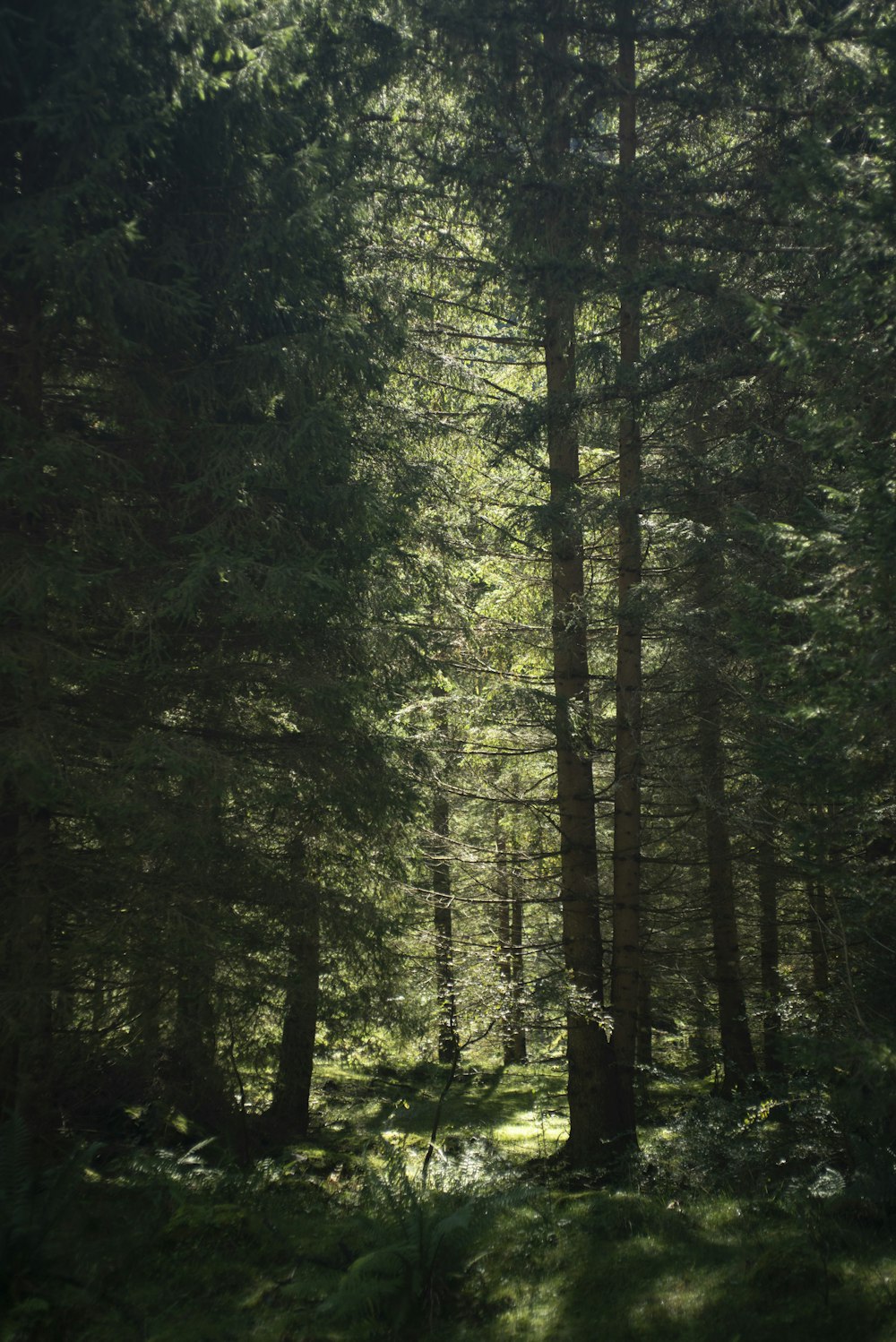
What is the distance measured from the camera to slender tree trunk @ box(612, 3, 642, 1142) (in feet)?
33.9

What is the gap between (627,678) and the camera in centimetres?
1098

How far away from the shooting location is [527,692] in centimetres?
1035

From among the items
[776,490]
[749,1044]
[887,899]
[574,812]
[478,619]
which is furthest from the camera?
[749,1044]

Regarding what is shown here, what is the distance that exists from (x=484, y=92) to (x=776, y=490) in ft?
18.4

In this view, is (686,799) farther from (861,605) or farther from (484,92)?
(484,92)

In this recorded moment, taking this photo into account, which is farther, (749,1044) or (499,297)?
(749,1044)

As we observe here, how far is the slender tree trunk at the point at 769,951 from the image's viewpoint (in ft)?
35.2

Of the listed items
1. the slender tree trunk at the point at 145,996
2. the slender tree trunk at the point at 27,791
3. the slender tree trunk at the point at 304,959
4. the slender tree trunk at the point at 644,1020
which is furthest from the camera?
the slender tree trunk at the point at 644,1020

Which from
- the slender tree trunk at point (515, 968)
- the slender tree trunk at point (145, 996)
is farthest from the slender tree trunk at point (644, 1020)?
the slender tree trunk at point (145, 996)

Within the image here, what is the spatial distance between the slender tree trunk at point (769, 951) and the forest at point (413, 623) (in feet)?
1.05

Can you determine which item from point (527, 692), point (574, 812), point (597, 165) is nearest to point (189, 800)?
point (527, 692)

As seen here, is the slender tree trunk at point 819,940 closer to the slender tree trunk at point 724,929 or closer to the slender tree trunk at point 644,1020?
the slender tree trunk at point 724,929

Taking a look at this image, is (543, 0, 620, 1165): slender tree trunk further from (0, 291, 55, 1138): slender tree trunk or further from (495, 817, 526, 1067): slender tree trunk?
(0, 291, 55, 1138): slender tree trunk

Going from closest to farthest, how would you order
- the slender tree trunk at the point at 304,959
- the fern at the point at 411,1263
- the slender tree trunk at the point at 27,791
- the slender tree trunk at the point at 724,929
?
the fern at the point at 411,1263
the slender tree trunk at the point at 27,791
the slender tree trunk at the point at 304,959
the slender tree trunk at the point at 724,929
